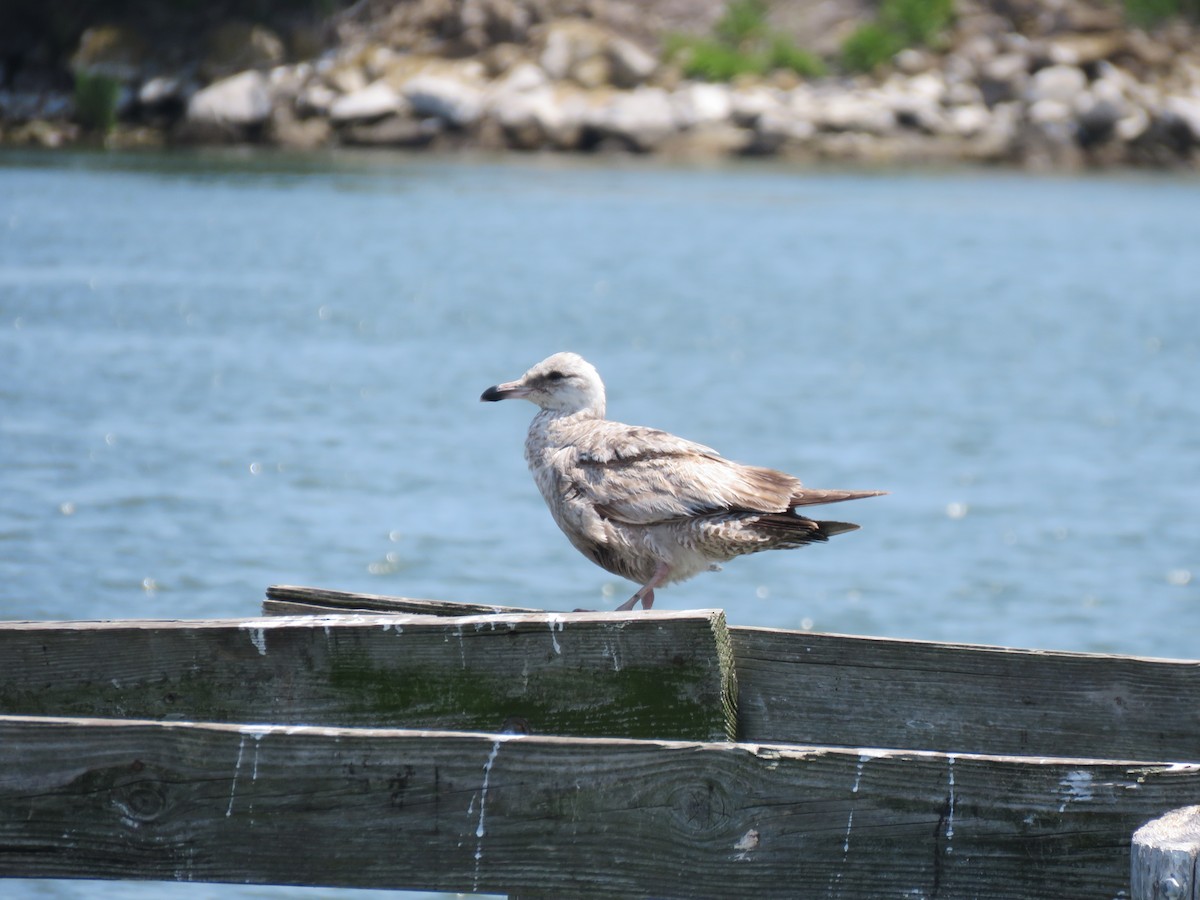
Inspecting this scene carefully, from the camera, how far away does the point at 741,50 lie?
2486 inches

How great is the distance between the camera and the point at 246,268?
30.6m

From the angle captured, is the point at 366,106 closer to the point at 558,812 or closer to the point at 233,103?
the point at 233,103

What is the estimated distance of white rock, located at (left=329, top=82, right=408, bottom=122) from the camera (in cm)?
5497

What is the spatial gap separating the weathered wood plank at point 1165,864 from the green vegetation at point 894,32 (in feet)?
199

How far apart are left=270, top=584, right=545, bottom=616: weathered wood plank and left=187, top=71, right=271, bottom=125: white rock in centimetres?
5353

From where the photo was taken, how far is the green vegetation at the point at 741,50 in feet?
196

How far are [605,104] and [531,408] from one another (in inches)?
1440

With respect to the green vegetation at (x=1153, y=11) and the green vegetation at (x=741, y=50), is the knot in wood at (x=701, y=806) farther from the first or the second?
the green vegetation at (x=1153, y=11)

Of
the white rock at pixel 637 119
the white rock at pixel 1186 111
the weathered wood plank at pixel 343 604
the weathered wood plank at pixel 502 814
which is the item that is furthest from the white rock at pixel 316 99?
the weathered wood plank at pixel 502 814

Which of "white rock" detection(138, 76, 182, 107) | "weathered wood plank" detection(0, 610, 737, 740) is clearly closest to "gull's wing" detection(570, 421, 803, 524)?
"weathered wood plank" detection(0, 610, 737, 740)

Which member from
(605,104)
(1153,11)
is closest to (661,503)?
(605,104)

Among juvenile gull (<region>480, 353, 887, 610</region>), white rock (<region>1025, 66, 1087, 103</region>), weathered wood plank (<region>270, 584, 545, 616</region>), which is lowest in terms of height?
white rock (<region>1025, 66, 1087, 103</region>)

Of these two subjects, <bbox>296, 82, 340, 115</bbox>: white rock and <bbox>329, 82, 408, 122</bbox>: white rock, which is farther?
<bbox>296, 82, 340, 115</bbox>: white rock

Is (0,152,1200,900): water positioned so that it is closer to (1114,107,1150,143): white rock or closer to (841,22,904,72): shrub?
(1114,107,1150,143): white rock
